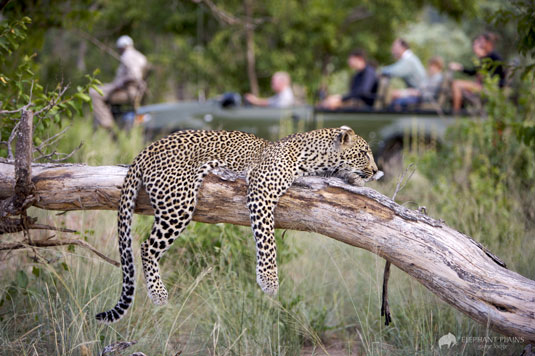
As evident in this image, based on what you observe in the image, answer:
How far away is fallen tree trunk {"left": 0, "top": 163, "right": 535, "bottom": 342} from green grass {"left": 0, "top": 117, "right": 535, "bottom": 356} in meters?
Result: 0.48

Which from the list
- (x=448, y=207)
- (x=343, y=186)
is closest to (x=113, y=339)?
(x=343, y=186)

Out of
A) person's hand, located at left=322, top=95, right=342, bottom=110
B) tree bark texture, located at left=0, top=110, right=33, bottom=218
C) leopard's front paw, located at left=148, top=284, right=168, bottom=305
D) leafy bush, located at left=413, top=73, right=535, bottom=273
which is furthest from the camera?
person's hand, located at left=322, top=95, right=342, bottom=110

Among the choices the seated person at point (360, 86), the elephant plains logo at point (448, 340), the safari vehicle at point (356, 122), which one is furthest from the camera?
the seated person at point (360, 86)

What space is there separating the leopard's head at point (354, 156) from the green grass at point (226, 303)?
2.23 feet

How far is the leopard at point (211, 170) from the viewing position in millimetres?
4227

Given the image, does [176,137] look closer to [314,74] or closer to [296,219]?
[296,219]

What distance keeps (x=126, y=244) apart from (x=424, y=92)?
757 cm

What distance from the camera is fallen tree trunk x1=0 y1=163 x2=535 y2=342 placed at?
3.77m

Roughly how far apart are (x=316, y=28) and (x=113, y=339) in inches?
691

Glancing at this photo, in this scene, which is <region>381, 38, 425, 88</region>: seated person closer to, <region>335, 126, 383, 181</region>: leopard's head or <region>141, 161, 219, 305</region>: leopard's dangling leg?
<region>335, 126, 383, 181</region>: leopard's head

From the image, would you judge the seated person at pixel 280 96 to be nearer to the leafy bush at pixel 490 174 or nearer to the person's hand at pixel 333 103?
the person's hand at pixel 333 103

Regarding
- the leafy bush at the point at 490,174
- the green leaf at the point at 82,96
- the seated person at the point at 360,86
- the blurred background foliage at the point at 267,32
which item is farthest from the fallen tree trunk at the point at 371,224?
the blurred background foliage at the point at 267,32

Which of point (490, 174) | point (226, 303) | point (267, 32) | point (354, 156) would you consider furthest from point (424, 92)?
point (267, 32)

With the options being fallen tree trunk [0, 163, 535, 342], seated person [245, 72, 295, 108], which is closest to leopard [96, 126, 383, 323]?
fallen tree trunk [0, 163, 535, 342]
